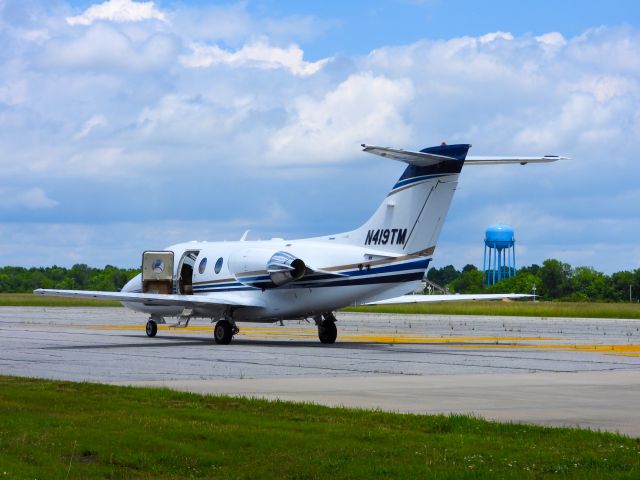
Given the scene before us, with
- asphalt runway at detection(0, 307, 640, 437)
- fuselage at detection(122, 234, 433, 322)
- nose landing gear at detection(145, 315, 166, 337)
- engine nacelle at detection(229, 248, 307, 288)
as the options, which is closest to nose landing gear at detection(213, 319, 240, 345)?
asphalt runway at detection(0, 307, 640, 437)

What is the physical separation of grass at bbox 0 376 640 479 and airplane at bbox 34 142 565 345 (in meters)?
14.7

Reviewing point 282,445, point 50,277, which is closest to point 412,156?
point 282,445

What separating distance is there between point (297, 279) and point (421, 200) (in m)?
4.78

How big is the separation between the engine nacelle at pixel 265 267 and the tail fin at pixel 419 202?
2.65m

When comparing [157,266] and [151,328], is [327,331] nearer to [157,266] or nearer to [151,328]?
[151,328]

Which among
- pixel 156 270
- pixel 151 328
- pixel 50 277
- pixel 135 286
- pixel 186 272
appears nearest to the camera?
pixel 186 272

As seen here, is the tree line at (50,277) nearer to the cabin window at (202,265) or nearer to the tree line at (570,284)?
the tree line at (570,284)

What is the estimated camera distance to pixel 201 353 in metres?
30.3

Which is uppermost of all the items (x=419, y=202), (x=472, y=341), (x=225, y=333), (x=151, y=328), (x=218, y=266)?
(x=419, y=202)

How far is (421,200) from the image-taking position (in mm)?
31453

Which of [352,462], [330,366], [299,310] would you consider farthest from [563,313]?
[352,462]

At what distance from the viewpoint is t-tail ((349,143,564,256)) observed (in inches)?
1216

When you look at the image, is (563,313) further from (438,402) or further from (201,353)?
(438,402)

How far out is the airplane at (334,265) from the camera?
31.3 m
